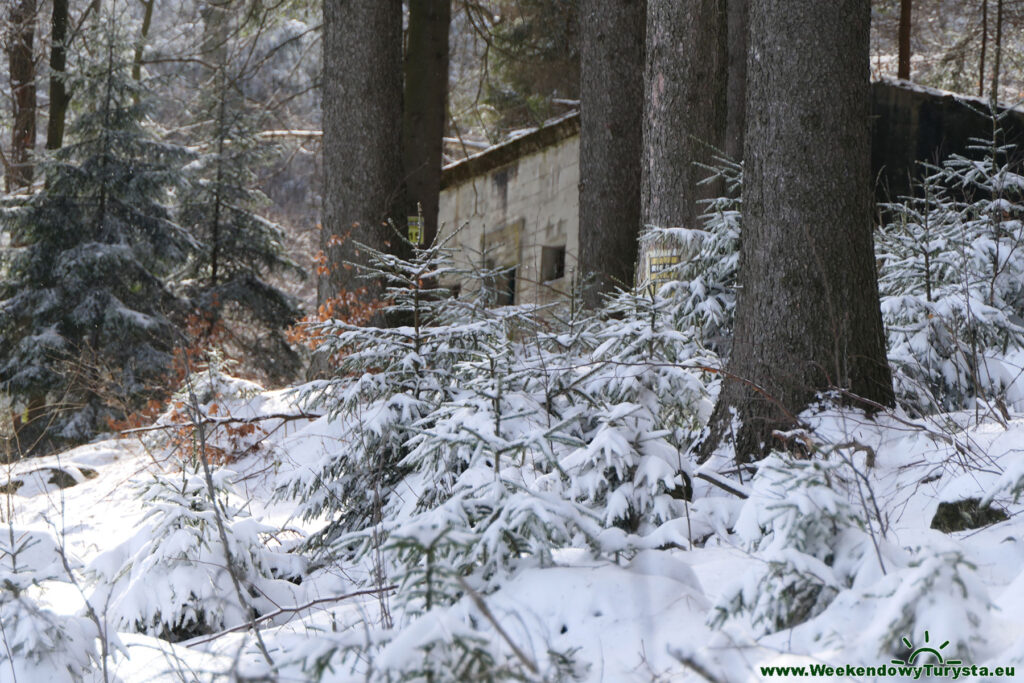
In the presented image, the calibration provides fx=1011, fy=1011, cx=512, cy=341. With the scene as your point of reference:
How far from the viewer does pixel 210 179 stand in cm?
1728

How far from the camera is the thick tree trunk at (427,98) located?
11289 mm

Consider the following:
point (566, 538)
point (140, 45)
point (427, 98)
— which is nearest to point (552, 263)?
point (427, 98)

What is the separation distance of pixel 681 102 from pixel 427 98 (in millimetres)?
4743

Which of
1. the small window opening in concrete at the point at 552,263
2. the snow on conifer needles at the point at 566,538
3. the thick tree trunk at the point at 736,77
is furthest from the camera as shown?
the small window opening in concrete at the point at 552,263

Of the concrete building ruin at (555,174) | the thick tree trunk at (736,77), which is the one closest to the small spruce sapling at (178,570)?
the concrete building ruin at (555,174)

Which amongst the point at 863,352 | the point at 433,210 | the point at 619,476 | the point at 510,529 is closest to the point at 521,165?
the point at 433,210

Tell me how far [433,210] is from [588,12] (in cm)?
299

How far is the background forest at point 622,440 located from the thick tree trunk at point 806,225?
0.05ft

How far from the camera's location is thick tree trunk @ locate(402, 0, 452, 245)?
444 inches

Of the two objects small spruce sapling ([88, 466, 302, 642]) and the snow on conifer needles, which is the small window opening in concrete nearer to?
the snow on conifer needles

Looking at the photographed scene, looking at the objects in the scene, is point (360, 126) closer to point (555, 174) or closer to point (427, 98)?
point (427, 98)

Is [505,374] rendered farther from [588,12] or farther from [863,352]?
[588,12]

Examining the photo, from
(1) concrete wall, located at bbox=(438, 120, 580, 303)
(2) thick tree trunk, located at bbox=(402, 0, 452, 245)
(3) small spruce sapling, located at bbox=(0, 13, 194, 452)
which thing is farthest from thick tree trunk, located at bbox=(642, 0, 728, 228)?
(3) small spruce sapling, located at bbox=(0, 13, 194, 452)

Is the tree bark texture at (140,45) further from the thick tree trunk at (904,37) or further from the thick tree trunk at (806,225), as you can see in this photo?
the thick tree trunk at (806,225)
